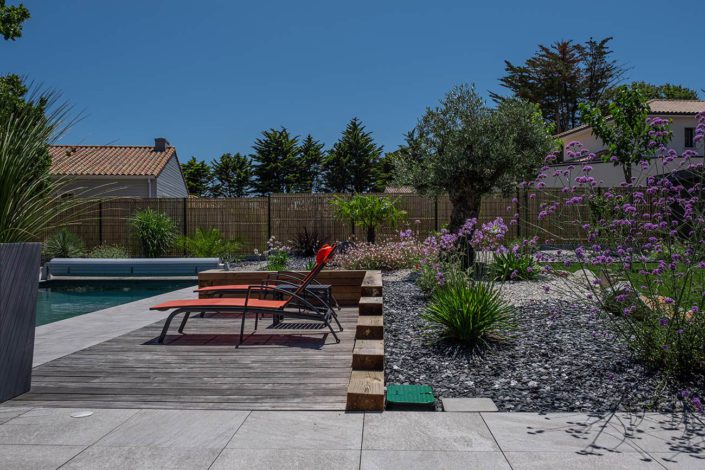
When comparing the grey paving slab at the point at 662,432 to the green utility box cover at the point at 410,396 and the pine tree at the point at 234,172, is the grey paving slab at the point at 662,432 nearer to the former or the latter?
the green utility box cover at the point at 410,396

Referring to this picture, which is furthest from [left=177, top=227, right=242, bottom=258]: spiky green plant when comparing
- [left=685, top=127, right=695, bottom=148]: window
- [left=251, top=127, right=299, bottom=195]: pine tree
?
[left=251, top=127, right=299, bottom=195]: pine tree

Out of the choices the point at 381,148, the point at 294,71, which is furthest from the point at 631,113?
the point at 381,148

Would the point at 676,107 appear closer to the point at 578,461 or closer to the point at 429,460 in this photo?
the point at 578,461

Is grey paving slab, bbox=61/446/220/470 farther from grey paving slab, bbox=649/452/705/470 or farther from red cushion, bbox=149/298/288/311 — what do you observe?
red cushion, bbox=149/298/288/311

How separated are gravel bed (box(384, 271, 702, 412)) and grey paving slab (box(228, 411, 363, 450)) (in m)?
0.87

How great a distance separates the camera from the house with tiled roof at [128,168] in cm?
2245

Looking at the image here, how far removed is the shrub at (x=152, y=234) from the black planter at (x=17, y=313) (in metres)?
12.3

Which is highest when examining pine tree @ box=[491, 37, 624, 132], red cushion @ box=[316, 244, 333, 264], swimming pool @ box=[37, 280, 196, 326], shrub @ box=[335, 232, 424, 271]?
pine tree @ box=[491, 37, 624, 132]

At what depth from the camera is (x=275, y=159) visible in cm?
4462

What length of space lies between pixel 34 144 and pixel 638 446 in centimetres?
396

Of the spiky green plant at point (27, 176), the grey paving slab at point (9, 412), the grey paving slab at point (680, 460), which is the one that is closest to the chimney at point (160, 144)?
the spiky green plant at point (27, 176)

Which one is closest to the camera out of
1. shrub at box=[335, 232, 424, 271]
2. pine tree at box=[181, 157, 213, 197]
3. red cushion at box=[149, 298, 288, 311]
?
red cushion at box=[149, 298, 288, 311]

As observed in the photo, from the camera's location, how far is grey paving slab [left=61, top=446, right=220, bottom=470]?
2.43 meters

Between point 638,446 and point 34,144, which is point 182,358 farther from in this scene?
point 638,446
